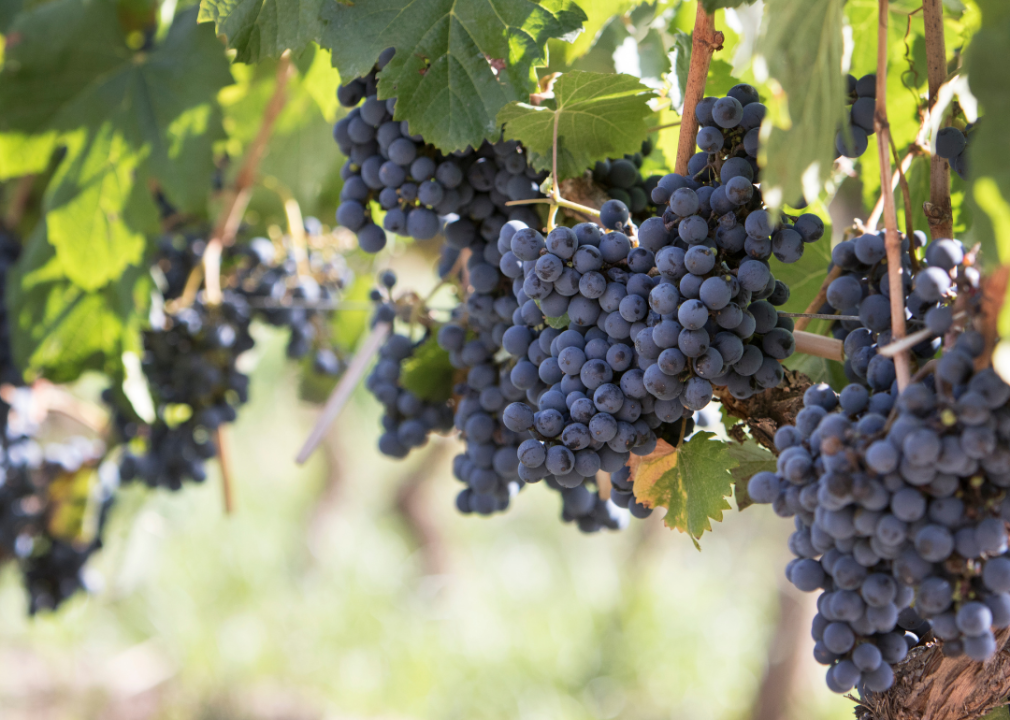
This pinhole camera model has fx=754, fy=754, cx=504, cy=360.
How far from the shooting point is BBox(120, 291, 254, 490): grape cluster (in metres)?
1.35

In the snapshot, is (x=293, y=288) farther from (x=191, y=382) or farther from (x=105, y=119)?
(x=105, y=119)

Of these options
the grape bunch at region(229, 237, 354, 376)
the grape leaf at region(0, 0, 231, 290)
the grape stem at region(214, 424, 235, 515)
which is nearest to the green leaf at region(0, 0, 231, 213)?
the grape leaf at region(0, 0, 231, 290)

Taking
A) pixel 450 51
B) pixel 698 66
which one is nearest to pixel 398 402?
pixel 450 51

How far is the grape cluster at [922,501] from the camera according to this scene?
418mm

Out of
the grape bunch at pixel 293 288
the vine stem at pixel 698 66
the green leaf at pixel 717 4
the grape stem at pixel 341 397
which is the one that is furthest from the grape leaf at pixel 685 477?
the grape bunch at pixel 293 288

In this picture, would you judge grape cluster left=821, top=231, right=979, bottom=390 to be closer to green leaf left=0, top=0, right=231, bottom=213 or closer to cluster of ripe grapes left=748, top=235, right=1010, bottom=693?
cluster of ripe grapes left=748, top=235, right=1010, bottom=693

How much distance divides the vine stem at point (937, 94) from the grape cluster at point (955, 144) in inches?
0.4

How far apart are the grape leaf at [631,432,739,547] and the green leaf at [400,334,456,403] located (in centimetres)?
37

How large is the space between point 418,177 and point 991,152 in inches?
19.2

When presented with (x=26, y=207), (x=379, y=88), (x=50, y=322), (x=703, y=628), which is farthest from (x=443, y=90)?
(x=703, y=628)

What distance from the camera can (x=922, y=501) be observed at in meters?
0.43

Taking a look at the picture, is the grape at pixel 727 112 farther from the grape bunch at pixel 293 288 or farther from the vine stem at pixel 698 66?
the grape bunch at pixel 293 288

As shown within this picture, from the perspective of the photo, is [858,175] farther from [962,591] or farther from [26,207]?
[26,207]

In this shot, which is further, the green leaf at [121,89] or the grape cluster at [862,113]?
the green leaf at [121,89]
